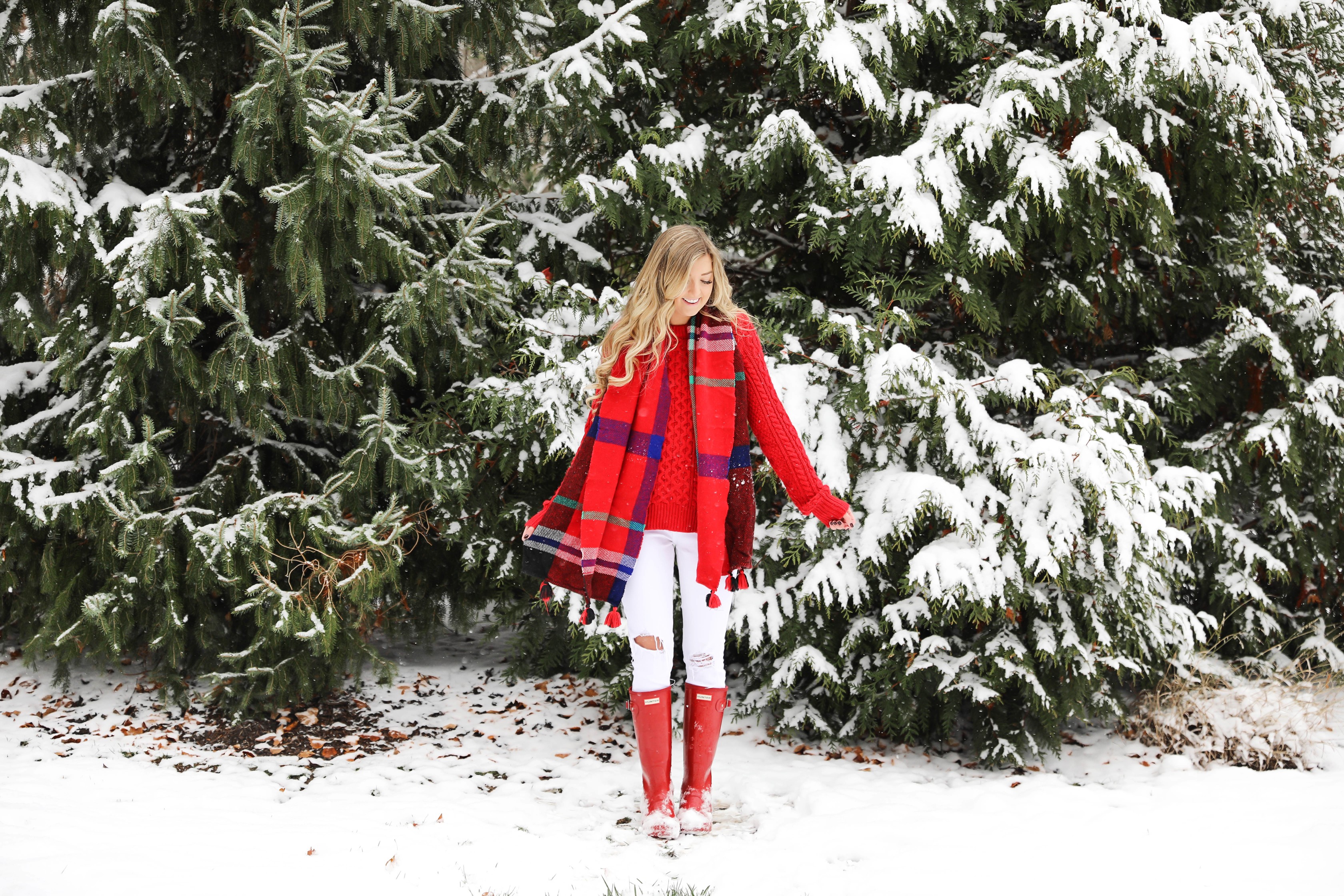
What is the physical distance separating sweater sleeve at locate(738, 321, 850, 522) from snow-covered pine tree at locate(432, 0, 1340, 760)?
68cm

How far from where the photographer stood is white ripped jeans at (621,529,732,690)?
9.88 ft

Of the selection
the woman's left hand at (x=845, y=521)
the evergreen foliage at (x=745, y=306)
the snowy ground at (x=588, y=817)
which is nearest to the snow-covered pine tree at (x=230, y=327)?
the evergreen foliage at (x=745, y=306)

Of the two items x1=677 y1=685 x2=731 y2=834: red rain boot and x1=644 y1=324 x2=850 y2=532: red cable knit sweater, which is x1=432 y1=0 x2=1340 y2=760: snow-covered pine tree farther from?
x1=677 y1=685 x2=731 y2=834: red rain boot

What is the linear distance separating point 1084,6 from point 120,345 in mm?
4262

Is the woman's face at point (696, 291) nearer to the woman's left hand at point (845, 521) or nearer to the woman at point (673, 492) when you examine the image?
the woman at point (673, 492)

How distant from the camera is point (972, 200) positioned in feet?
13.2

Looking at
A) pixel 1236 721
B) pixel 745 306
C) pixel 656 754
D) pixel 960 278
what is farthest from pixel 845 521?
pixel 1236 721

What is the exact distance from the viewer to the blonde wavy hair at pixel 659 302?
2936 millimetres

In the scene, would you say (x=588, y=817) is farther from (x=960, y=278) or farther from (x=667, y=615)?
(x=960, y=278)

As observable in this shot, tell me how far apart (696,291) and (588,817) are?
195 cm

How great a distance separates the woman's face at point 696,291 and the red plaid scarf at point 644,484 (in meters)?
0.06

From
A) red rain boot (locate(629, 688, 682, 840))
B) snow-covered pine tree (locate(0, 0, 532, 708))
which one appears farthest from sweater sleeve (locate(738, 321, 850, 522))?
snow-covered pine tree (locate(0, 0, 532, 708))

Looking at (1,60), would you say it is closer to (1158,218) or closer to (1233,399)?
(1158,218)

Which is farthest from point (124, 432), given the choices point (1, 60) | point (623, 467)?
point (623, 467)
